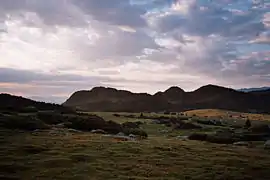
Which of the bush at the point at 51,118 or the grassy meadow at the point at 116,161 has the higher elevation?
the bush at the point at 51,118

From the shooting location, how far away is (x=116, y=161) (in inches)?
1622

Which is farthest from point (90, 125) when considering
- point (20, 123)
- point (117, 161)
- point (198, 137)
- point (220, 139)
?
point (117, 161)

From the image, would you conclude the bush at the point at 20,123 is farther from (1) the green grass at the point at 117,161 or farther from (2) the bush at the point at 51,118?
(1) the green grass at the point at 117,161

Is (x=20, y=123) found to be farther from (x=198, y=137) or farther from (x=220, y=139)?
(x=220, y=139)

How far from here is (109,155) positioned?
44594 mm

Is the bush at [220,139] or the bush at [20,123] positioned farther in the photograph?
the bush at [220,139]


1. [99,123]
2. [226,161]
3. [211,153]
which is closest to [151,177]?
[226,161]

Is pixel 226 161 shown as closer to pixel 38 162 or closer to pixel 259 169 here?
pixel 259 169

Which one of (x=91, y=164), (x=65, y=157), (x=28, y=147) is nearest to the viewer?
(x=91, y=164)

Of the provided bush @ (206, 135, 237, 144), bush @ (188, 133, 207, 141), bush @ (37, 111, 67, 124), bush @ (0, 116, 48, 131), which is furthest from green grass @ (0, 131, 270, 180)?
bush @ (37, 111, 67, 124)

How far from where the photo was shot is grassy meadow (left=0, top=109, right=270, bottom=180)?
34.7 metres

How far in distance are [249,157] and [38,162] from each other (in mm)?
30561

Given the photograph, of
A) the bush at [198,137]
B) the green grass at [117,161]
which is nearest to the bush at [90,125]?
the bush at [198,137]

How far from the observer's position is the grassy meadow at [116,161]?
1364 inches
